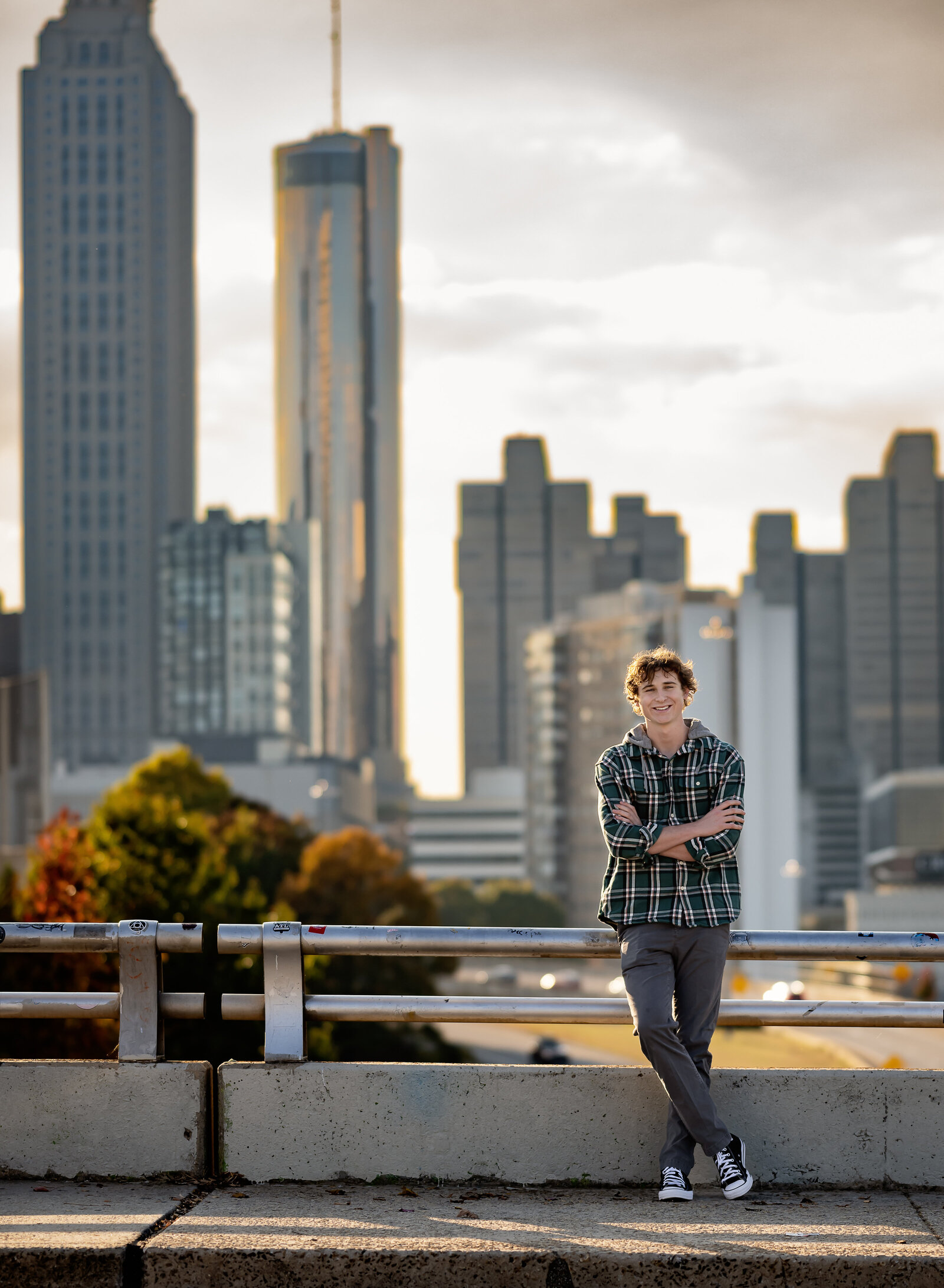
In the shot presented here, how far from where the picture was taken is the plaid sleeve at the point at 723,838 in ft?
21.1

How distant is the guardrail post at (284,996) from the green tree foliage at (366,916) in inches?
1089

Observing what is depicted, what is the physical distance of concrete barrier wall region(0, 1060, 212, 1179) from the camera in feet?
21.7

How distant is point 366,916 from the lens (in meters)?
56.8

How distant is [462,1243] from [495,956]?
1438 millimetres

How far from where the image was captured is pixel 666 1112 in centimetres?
667

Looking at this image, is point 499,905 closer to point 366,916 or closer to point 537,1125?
point 366,916

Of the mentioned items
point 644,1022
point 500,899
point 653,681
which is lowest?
point 500,899

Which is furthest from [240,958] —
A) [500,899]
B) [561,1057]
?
[500,899]

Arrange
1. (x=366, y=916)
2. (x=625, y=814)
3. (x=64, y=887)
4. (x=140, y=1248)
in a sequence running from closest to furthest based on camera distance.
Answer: (x=140, y=1248) < (x=625, y=814) < (x=64, y=887) < (x=366, y=916)

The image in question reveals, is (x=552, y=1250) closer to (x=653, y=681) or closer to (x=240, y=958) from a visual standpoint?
(x=653, y=681)

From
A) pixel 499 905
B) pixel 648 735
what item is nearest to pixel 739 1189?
pixel 648 735

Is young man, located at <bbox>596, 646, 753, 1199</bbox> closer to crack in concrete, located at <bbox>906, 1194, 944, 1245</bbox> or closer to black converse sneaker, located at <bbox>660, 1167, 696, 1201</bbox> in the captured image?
black converse sneaker, located at <bbox>660, 1167, 696, 1201</bbox>

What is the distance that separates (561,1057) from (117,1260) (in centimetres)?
4780

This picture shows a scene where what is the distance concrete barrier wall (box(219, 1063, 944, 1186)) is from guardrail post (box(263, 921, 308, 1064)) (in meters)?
0.09
